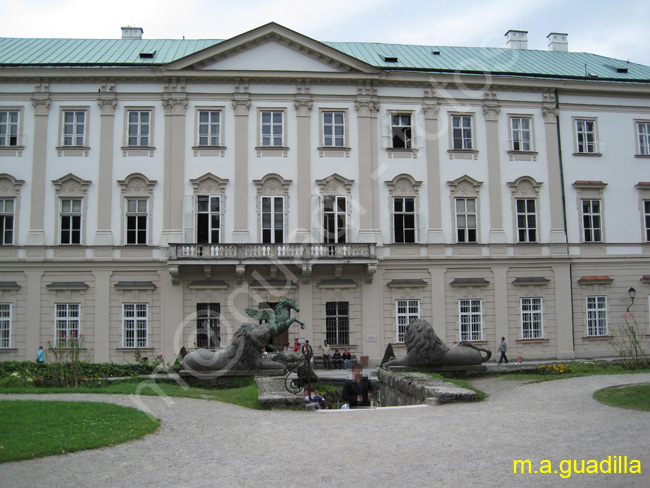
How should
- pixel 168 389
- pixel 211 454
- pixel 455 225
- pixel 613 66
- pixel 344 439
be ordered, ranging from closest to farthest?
pixel 211 454
pixel 344 439
pixel 168 389
pixel 455 225
pixel 613 66

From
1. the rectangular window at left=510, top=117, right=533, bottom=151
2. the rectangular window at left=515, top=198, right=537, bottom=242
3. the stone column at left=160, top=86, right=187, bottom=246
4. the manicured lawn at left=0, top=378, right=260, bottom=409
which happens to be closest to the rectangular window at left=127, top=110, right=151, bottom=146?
the stone column at left=160, top=86, right=187, bottom=246

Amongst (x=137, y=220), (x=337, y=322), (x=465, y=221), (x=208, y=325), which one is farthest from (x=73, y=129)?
(x=465, y=221)

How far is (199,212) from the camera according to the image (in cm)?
3219

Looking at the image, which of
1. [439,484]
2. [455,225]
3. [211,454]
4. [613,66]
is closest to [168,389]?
[211,454]

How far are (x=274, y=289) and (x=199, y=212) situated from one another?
547 centimetres

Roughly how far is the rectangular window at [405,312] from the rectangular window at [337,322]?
8.63ft

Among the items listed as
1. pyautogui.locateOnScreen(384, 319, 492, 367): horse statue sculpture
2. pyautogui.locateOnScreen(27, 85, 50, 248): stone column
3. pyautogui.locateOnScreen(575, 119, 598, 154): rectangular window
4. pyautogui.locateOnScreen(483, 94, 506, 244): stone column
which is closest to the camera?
pyautogui.locateOnScreen(384, 319, 492, 367): horse statue sculpture

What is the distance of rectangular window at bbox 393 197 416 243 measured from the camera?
3328 centimetres

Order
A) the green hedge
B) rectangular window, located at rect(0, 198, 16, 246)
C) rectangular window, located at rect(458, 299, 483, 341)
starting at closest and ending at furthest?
the green hedge → rectangular window, located at rect(0, 198, 16, 246) → rectangular window, located at rect(458, 299, 483, 341)

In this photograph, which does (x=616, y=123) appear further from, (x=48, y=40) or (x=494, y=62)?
(x=48, y=40)

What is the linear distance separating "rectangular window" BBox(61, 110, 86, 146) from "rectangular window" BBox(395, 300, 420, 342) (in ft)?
60.1

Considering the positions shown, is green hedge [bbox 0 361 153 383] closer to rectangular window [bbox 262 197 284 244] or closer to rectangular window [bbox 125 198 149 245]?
rectangular window [bbox 125 198 149 245]

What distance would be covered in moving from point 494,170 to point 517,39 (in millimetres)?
12199

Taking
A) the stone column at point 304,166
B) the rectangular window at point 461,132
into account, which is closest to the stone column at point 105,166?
the stone column at point 304,166
